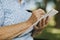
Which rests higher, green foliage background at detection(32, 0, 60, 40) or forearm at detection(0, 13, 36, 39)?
forearm at detection(0, 13, 36, 39)

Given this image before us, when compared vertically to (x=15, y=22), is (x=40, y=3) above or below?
below

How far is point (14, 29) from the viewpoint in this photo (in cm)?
105

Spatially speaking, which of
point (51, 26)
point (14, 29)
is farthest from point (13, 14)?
point (51, 26)

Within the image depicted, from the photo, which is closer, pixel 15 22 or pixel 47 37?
pixel 15 22

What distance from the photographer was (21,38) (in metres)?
1.10

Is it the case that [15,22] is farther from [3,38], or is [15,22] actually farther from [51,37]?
[51,37]

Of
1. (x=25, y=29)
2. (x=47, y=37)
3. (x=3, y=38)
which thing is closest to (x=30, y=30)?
(x=25, y=29)

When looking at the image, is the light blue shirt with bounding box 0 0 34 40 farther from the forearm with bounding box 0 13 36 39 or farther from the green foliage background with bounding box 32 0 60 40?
the green foliage background with bounding box 32 0 60 40

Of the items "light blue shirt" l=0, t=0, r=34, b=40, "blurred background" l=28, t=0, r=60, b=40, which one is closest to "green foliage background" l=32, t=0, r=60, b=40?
"blurred background" l=28, t=0, r=60, b=40

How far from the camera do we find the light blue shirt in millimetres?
1098

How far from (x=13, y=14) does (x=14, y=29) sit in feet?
0.36

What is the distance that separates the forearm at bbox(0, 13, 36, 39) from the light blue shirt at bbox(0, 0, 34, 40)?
3 cm

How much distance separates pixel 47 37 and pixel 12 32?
2.11 meters

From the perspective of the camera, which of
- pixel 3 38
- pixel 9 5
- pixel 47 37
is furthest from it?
pixel 47 37
